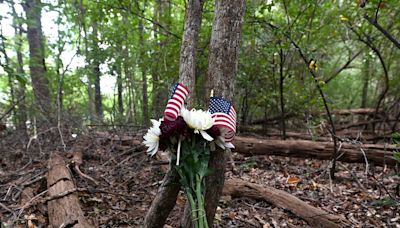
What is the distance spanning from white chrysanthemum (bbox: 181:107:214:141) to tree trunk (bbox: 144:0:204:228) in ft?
1.92

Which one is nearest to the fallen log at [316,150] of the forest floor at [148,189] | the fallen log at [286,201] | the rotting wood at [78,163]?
the forest floor at [148,189]

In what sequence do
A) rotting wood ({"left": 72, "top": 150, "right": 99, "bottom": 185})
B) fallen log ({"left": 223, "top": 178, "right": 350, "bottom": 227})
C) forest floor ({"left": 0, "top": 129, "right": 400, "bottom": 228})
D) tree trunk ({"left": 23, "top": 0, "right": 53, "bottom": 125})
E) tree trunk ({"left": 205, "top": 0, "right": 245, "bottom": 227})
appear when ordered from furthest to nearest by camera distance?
tree trunk ({"left": 23, "top": 0, "right": 53, "bottom": 125})
rotting wood ({"left": 72, "top": 150, "right": 99, "bottom": 185})
forest floor ({"left": 0, "top": 129, "right": 400, "bottom": 228})
fallen log ({"left": 223, "top": 178, "right": 350, "bottom": 227})
tree trunk ({"left": 205, "top": 0, "right": 245, "bottom": 227})

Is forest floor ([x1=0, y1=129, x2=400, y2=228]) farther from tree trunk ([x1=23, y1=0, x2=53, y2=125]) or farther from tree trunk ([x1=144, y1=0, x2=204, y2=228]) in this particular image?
tree trunk ([x1=23, y1=0, x2=53, y2=125])

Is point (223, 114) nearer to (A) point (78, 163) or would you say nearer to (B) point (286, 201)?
(B) point (286, 201)

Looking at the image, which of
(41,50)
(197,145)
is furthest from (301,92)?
(41,50)

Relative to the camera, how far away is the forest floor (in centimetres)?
287

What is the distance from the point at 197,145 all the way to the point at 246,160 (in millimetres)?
2897

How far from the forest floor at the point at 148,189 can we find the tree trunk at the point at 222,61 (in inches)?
30.9

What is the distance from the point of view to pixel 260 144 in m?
4.50

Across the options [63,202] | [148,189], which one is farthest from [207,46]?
[63,202]

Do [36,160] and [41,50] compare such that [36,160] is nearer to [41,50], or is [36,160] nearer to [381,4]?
[41,50]

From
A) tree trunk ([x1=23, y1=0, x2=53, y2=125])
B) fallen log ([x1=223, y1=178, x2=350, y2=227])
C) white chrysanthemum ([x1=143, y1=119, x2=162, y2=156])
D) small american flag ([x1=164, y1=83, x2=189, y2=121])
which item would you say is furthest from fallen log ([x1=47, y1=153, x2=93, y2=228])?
tree trunk ([x1=23, y1=0, x2=53, y2=125])

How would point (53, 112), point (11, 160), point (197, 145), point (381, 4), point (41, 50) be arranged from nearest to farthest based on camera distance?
point (197, 145) → point (381, 4) → point (11, 160) → point (53, 112) → point (41, 50)

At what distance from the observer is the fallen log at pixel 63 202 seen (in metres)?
2.49
